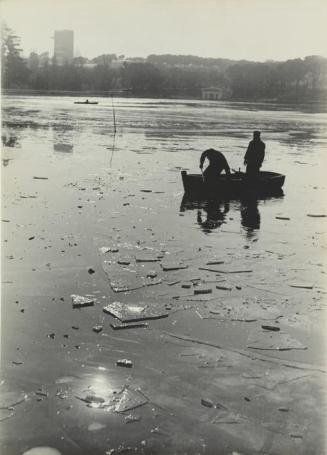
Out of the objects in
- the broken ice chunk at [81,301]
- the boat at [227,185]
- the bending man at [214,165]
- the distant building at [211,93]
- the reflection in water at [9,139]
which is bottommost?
the broken ice chunk at [81,301]

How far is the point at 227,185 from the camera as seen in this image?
16734mm

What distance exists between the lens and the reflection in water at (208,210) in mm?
13352

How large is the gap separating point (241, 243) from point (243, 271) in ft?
6.56

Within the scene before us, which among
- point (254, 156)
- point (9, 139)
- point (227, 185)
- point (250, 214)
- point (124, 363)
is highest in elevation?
point (254, 156)

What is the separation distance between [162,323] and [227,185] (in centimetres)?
983

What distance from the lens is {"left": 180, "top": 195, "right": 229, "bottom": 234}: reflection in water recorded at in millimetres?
13352

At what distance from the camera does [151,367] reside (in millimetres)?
6164

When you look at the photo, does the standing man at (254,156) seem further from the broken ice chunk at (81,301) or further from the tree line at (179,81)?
the tree line at (179,81)

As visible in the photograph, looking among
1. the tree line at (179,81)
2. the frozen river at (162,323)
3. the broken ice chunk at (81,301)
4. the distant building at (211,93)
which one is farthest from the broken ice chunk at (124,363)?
the distant building at (211,93)

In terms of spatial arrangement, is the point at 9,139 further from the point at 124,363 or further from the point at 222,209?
the point at 124,363

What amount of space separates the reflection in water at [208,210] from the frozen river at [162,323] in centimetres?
6

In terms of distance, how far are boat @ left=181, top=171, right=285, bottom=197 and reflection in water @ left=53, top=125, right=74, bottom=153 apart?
37.9 feet

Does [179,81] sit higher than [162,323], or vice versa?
[179,81]

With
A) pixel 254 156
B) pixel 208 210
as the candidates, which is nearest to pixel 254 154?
pixel 254 156
